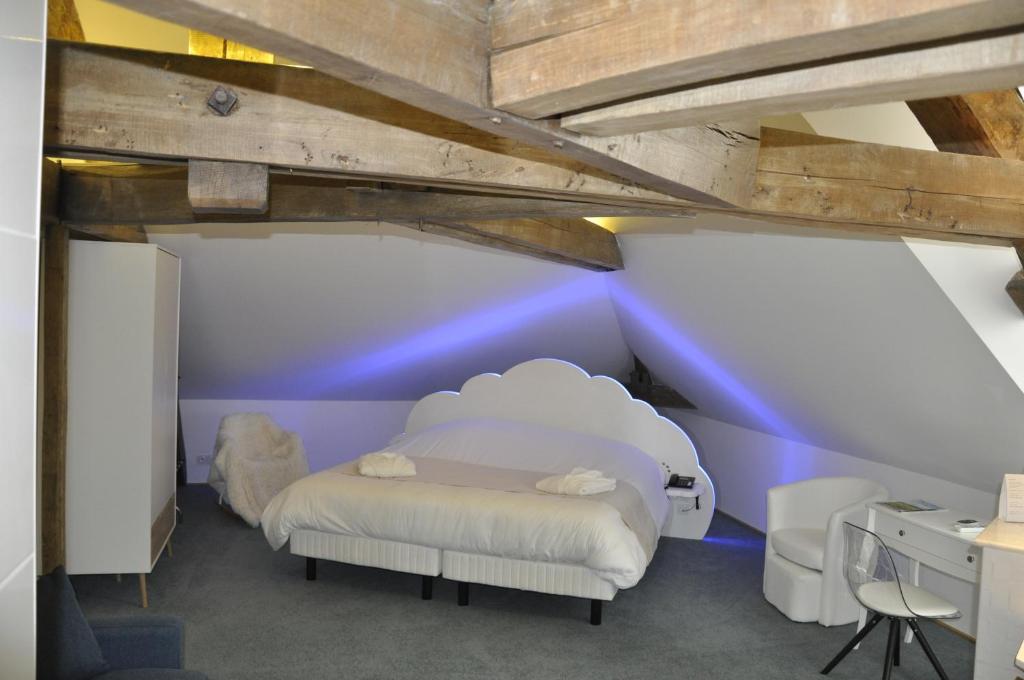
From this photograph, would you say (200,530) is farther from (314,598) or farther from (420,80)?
(420,80)

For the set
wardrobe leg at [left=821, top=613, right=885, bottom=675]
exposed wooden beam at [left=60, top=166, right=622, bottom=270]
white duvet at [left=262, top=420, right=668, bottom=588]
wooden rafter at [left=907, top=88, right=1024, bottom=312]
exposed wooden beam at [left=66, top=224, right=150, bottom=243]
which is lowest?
wardrobe leg at [left=821, top=613, right=885, bottom=675]

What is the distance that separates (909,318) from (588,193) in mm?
1892

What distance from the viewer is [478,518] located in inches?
187

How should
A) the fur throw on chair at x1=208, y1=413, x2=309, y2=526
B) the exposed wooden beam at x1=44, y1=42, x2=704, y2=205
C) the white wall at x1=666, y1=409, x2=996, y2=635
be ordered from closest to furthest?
the exposed wooden beam at x1=44, y1=42, x2=704, y2=205, the white wall at x1=666, y1=409, x2=996, y2=635, the fur throw on chair at x1=208, y1=413, x2=309, y2=526

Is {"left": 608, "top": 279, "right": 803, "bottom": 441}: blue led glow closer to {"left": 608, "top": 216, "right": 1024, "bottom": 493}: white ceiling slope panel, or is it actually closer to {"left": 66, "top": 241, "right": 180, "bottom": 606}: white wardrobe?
{"left": 608, "top": 216, "right": 1024, "bottom": 493}: white ceiling slope panel

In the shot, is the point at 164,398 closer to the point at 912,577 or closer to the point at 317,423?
the point at 317,423

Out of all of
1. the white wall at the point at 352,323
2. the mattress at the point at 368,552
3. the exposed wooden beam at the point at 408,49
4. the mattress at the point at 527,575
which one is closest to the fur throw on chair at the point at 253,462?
the white wall at the point at 352,323

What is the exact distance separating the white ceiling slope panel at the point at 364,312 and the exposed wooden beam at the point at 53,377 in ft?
4.06

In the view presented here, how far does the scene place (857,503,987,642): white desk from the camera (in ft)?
13.4

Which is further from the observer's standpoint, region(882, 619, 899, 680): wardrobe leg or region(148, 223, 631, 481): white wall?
region(148, 223, 631, 481): white wall

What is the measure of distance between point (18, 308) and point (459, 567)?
3.38 m

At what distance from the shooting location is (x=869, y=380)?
15.3 feet

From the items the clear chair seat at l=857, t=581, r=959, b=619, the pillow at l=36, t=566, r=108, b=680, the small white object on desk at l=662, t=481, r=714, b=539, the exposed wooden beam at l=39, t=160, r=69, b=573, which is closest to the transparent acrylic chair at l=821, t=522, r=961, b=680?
the clear chair seat at l=857, t=581, r=959, b=619

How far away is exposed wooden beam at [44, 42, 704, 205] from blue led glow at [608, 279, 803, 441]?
354 cm
